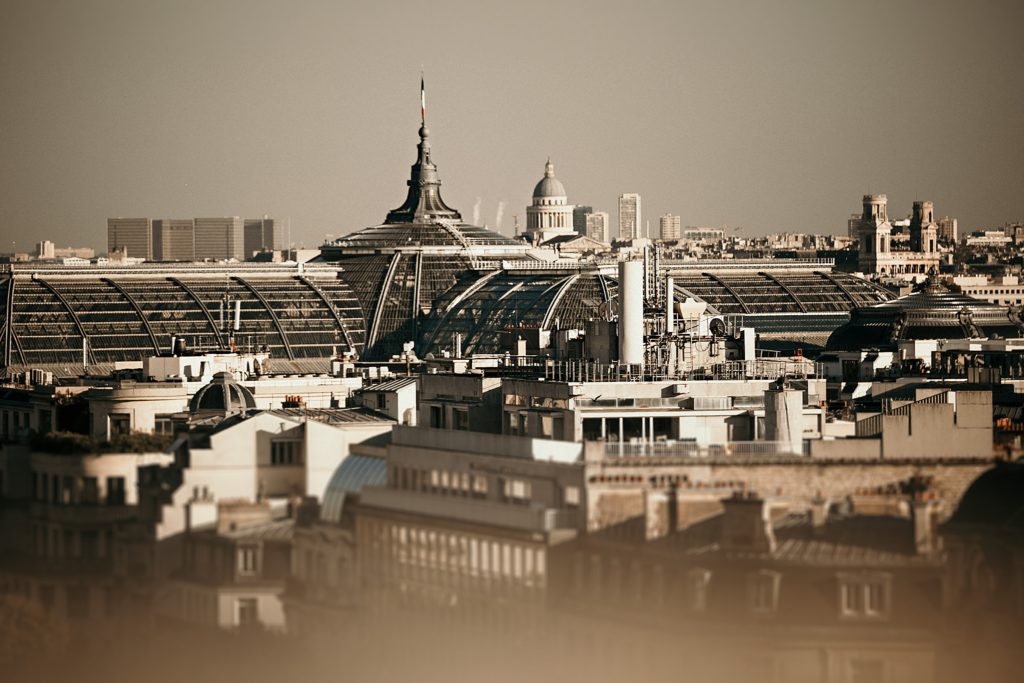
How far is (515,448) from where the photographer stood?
71.2 meters

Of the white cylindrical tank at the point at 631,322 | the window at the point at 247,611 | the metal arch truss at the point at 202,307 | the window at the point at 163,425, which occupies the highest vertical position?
the metal arch truss at the point at 202,307

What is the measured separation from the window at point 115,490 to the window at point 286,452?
117 inches

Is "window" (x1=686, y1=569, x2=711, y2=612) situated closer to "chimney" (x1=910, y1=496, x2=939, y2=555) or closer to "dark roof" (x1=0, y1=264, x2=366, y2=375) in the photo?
"chimney" (x1=910, y1=496, x2=939, y2=555)

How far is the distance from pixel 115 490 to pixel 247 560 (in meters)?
9.03

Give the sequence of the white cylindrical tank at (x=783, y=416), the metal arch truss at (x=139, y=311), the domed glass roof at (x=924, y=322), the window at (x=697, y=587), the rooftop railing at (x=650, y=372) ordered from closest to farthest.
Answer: the window at (x=697, y=587) < the white cylindrical tank at (x=783, y=416) < the rooftop railing at (x=650, y=372) < the domed glass roof at (x=924, y=322) < the metal arch truss at (x=139, y=311)

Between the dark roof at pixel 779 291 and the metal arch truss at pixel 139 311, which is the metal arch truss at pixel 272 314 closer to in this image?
the metal arch truss at pixel 139 311

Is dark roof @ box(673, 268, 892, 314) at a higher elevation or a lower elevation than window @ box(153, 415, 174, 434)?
higher

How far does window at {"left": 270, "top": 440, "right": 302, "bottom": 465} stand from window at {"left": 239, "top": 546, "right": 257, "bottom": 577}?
5612 millimetres

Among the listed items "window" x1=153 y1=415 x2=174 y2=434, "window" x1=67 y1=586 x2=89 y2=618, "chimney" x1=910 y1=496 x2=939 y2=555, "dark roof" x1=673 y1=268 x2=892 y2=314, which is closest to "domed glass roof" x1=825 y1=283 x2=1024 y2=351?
"dark roof" x1=673 y1=268 x2=892 y2=314

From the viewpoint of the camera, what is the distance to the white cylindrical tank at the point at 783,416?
78375 millimetres

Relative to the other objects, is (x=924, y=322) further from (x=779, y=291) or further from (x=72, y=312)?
(x=779, y=291)

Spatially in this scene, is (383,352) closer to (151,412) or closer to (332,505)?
(151,412)

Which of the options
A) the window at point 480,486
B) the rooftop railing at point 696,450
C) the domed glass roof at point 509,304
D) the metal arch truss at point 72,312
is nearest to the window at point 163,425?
the rooftop railing at point 696,450

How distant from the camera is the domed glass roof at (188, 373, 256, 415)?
10200cm
